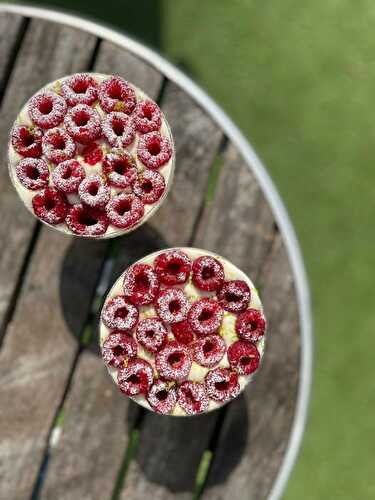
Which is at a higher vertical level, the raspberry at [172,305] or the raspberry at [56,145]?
the raspberry at [56,145]

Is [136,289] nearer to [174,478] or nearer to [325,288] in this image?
[174,478]

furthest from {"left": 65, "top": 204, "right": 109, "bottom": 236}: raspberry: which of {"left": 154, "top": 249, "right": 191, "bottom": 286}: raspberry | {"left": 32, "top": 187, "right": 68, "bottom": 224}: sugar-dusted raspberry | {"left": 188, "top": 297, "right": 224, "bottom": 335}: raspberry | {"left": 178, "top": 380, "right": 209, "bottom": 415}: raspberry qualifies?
{"left": 178, "top": 380, "right": 209, "bottom": 415}: raspberry

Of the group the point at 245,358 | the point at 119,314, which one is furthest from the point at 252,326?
the point at 119,314

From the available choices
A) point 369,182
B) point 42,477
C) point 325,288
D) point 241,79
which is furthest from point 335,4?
point 42,477

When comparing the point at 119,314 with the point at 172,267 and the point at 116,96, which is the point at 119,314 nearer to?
the point at 172,267

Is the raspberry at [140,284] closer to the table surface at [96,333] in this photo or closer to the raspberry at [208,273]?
the raspberry at [208,273]

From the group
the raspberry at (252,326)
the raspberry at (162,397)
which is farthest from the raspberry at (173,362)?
the raspberry at (252,326)
